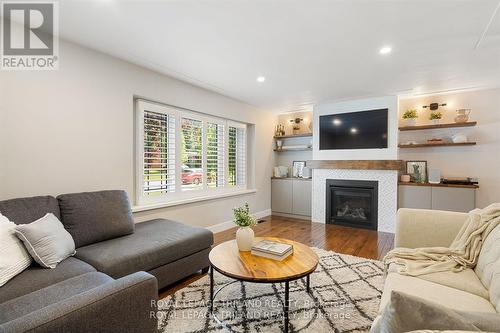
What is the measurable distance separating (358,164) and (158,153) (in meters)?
3.39

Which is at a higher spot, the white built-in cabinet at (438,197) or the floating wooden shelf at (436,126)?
the floating wooden shelf at (436,126)

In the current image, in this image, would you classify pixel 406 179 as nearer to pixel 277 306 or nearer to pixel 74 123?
pixel 277 306

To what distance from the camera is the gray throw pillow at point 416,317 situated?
68 centimetres

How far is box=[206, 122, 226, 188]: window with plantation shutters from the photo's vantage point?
163 inches

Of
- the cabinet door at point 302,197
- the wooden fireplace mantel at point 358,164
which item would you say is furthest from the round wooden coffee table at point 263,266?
the cabinet door at point 302,197

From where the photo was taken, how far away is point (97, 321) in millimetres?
1062

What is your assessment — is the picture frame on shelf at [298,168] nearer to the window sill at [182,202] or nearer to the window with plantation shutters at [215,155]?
the window sill at [182,202]

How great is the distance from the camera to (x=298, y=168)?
5.50 metres

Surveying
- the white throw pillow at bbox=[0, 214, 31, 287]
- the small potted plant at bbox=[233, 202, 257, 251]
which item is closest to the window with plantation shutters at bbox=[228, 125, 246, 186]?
the small potted plant at bbox=[233, 202, 257, 251]

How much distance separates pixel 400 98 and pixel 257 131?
272 centimetres

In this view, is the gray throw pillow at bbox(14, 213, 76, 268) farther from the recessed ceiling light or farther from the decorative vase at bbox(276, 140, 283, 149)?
the decorative vase at bbox(276, 140, 283, 149)

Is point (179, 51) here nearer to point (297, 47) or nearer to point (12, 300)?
point (297, 47)

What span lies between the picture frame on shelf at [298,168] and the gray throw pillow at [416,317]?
4749 mm

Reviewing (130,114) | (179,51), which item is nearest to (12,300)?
(130,114)
